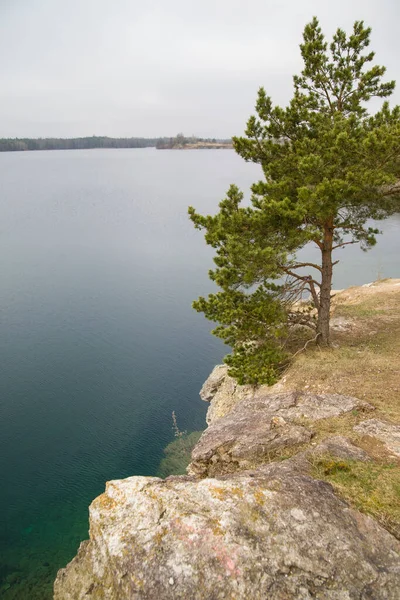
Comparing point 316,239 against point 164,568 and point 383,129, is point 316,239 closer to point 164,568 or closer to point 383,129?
point 383,129

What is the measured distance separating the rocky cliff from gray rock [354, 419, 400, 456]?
0.04 meters

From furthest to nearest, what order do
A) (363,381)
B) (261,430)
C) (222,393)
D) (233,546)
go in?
1. (222,393)
2. (363,381)
3. (261,430)
4. (233,546)

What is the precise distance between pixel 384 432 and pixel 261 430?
3428 millimetres

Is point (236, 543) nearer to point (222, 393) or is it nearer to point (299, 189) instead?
point (299, 189)

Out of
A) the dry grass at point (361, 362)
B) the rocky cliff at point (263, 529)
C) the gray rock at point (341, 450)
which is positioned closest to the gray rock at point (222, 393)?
the dry grass at point (361, 362)

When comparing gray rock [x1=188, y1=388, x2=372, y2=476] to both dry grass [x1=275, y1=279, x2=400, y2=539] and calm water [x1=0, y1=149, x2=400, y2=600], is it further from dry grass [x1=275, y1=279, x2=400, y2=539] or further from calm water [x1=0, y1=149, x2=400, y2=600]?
calm water [x1=0, y1=149, x2=400, y2=600]

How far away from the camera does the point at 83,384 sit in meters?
28.1

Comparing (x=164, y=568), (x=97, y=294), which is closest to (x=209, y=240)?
(x=164, y=568)

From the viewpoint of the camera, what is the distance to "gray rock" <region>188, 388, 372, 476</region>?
446 inches

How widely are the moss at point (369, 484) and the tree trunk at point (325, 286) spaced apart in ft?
30.4

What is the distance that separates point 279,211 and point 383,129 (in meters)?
4.40

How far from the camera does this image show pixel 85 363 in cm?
3023

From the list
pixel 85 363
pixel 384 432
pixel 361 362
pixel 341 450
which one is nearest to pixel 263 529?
pixel 341 450

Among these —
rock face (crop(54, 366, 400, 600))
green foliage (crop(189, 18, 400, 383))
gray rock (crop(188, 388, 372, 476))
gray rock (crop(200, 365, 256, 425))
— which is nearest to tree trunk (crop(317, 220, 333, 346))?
green foliage (crop(189, 18, 400, 383))
